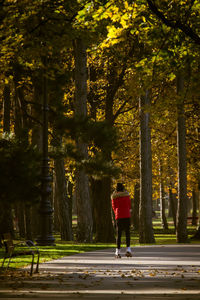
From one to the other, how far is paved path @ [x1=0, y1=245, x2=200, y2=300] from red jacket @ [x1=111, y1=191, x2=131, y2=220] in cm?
134

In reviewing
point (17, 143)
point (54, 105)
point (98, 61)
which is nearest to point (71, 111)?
point (98, 61)

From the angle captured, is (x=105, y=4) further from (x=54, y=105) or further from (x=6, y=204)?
(x=6, y=204)

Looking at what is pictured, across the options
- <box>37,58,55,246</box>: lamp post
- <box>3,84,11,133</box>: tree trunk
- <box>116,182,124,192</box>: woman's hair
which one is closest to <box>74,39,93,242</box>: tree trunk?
<box>3,84,11,133</box>: tree trunk

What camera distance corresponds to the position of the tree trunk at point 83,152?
83.1 feet

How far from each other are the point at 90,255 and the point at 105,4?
7.31m

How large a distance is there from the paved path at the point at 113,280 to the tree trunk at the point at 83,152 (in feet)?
28.6

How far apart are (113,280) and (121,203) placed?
237 inches

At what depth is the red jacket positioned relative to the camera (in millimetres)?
17328

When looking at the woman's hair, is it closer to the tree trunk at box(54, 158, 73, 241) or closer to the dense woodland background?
the dense woodland background

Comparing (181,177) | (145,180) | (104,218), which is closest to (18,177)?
(145,180)

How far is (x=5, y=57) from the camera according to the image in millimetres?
14125

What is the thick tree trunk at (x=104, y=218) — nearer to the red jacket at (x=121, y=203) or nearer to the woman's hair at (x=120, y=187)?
the red jacket at (x=121, y=203)

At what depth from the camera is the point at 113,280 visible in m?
11.5

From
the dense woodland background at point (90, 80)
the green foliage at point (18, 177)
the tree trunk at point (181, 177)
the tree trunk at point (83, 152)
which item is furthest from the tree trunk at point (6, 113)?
the green foliage at point (18, 177)
